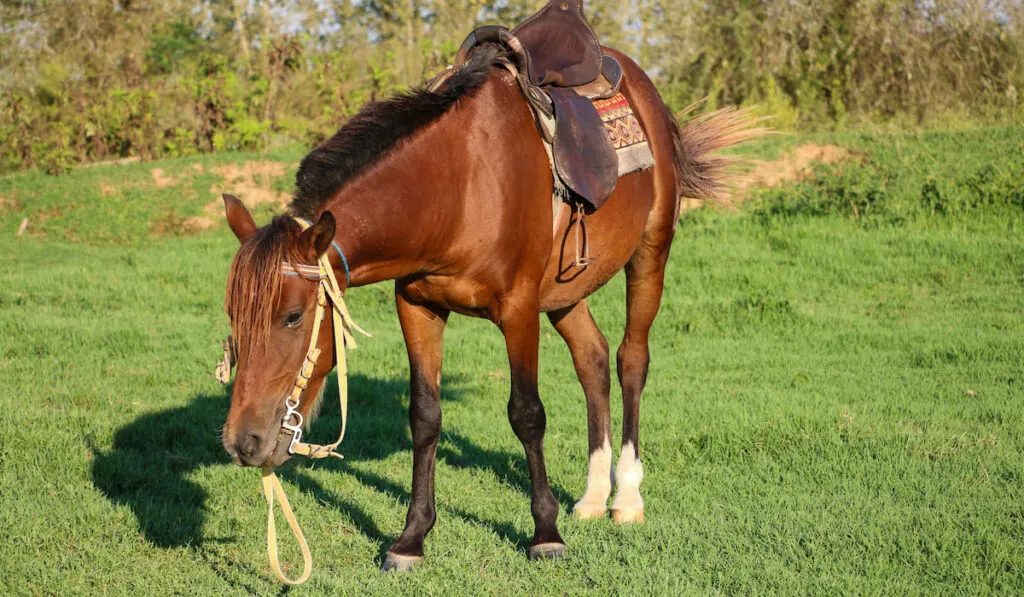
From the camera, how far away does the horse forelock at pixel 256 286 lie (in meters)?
3.04

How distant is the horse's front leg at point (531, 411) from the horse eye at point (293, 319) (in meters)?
0.96

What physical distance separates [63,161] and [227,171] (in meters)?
2.57

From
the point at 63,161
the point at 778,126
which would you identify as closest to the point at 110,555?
the point at 63,161

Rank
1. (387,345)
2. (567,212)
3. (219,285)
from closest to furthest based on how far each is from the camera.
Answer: (567,212), (387,345), (219,285)

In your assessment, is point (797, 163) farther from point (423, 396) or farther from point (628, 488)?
point (423, 396)

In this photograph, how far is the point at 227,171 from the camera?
43.7 ft

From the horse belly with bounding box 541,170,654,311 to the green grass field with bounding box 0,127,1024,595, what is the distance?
110 cm

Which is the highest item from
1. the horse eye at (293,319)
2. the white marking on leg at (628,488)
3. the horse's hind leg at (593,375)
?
the horse eye at (293,319)

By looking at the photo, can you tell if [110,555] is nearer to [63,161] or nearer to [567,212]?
[567,212]

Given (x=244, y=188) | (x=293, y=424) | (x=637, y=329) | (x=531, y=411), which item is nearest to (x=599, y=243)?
(x=637, y=329)

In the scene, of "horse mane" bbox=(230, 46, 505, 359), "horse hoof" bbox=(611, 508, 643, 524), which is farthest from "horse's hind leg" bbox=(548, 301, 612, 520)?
"horse mane" bbox=(230, 46, 505, 359)

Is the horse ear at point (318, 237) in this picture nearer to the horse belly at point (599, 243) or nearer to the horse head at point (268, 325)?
the horse head at point (268, 325)

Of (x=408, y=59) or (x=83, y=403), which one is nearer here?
(x=83, y=403)

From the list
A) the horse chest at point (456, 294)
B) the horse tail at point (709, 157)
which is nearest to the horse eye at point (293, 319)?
the horse chest at point (456, 294)
